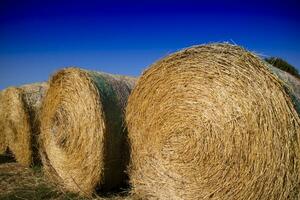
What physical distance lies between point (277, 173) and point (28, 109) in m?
5.95

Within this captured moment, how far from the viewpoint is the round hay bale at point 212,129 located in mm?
4359

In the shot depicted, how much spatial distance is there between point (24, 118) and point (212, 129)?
504 cm

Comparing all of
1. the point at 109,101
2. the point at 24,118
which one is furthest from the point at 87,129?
the point at 24,118

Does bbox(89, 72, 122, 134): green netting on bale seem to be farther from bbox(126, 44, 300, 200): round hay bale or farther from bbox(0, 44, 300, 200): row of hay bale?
bbox(126, 44, 300, 200): round hay bale

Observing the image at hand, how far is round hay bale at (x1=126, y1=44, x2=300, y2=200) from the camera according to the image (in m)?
4.36

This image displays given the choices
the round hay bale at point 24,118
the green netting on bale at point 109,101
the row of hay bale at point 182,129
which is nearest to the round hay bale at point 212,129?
the row of hay bale at point 182,129

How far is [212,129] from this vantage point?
16.5 feet

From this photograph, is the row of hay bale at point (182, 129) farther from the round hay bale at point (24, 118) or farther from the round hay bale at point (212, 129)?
the round hay bale at point (24, 118)

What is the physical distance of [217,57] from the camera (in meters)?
4.96

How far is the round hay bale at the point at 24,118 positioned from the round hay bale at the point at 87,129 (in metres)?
1.66

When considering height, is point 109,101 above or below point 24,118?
above

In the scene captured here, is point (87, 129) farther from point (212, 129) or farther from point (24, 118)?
point (24, 118)

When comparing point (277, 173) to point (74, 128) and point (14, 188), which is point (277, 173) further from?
point (14, 188)

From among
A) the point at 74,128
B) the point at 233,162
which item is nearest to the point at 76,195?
the point at 74,128
